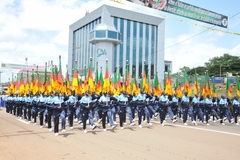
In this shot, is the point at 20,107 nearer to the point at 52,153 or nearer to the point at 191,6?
the point at 52,153

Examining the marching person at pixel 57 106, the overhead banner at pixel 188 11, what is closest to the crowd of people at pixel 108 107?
the marching person at pixel 57 106

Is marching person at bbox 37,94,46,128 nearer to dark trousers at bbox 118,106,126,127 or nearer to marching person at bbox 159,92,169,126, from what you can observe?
dark trousers at bbox 118,106,126,127

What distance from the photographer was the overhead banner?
2653cm

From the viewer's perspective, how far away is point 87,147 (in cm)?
799

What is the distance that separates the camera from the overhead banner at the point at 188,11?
2653 cm

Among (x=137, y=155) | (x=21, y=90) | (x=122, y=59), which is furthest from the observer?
(x=122, y=59)

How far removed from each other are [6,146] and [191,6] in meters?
25.4

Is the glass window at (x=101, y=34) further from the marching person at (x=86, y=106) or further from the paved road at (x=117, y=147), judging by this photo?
the paved road at (x=117, y=147)

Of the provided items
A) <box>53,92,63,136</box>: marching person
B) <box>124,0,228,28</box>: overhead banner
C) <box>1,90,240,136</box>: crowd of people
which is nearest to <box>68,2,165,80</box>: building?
<box>124,0,228,28</box>: overhead banner

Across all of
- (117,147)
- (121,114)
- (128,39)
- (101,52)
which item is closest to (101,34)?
(101,52)

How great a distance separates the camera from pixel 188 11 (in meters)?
28.0

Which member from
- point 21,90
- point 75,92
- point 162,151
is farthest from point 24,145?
point 21,90

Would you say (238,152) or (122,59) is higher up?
(122,59)

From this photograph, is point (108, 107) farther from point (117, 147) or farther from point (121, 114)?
point (117, 147)
